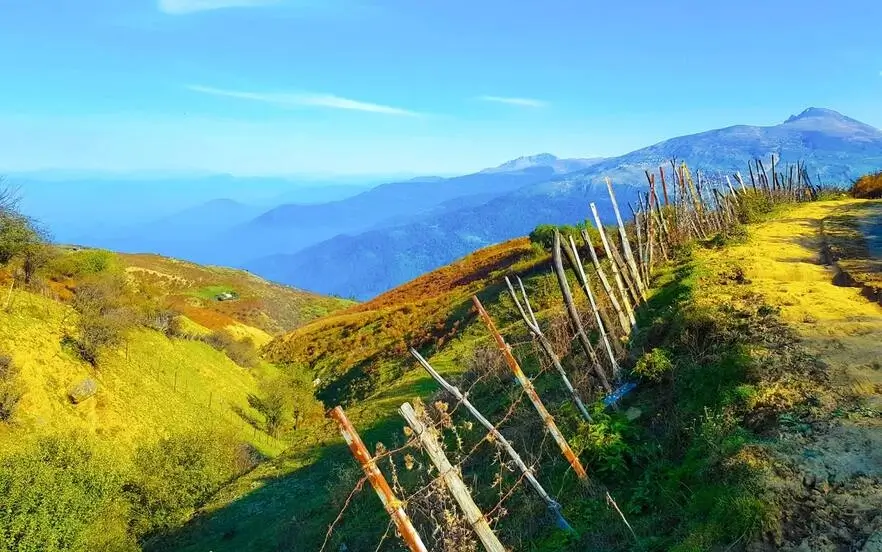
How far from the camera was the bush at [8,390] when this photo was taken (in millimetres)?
20516

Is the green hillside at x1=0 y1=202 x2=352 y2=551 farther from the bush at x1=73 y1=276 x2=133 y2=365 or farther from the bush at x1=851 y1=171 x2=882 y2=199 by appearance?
the bush at x1=851 y1=171 x2=882 y2=199

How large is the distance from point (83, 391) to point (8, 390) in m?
3.34

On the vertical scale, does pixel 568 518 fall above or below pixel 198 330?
above

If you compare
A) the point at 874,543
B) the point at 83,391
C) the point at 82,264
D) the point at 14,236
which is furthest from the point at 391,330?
the point at 874,543

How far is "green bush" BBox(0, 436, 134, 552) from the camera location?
13961 millimetres

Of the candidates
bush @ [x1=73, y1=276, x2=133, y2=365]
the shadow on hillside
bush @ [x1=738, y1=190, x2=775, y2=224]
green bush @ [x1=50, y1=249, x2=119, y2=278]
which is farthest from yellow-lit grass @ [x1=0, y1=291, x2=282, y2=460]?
bush @ [x1=738, y1=190, x2=775, y2=224]

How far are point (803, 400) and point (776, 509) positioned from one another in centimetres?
268

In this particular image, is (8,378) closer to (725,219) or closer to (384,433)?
(384,433)

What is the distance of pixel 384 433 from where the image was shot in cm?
2069

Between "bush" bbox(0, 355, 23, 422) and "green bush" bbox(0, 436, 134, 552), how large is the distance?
3544 mm

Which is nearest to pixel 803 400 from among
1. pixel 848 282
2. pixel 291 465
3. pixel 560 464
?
pixel 560 464

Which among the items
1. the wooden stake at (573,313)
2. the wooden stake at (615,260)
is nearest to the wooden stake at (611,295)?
the wooden stake at (615,260)

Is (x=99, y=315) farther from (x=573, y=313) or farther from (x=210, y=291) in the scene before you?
(x=210, y=291)

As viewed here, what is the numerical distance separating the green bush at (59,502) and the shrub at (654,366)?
1542 cm
